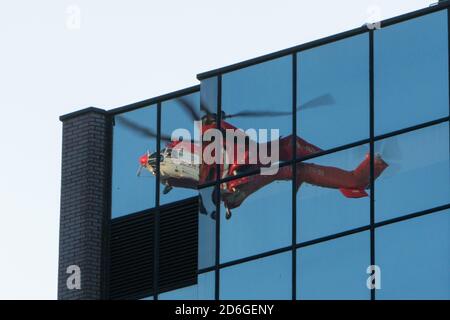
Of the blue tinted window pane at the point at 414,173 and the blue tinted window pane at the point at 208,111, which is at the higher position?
the blue tinted window pane at the point at 208,111

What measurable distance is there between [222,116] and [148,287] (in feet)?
12.6

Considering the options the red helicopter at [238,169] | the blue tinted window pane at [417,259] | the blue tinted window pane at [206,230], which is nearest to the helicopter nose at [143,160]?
the red helicopter at [238,169]

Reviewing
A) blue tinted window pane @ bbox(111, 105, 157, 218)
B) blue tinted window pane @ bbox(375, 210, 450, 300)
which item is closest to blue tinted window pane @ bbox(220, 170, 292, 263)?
blue tinted window pane @ bbox(375, 210, 450, 300)

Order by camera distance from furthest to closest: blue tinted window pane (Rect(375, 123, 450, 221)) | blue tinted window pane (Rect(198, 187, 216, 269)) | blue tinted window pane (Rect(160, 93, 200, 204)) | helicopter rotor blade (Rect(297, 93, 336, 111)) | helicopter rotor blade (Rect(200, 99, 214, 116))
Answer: blue tinted window pane (Rect(160, 93, 200, 204)) → helicopter rotor blade (Rect(200, 99, 214, 116)) → blue tinted window pane (Rect(198, 187, 216, 269)) → helicopter rotor blade (Rect(297, 93, 336, 111)) → blue tinted window pane (Rect(375, 123, 450, 221))

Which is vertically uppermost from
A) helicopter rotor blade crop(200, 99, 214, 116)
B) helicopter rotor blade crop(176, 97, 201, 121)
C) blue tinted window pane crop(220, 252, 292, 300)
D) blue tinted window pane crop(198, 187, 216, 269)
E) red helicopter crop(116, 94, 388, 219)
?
helicopter rotor blade crop(176, 97, 201, 121)

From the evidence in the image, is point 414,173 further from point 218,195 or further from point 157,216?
point 157,216

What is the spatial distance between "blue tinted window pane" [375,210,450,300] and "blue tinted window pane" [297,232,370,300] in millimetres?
374

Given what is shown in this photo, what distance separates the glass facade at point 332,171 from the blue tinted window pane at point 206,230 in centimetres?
2

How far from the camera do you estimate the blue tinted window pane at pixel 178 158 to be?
105 feet

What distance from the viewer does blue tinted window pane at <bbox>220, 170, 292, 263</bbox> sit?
2941 cm

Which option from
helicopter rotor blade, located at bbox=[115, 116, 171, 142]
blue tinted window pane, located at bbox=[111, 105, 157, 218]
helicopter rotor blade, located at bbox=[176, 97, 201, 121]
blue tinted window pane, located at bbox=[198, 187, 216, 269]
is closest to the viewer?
blue tinted window pane, located at bbox=[198, 187, 216, 269]

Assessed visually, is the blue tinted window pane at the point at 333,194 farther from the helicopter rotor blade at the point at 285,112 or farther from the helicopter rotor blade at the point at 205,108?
the helicopter rotor blade at the point at 205,108

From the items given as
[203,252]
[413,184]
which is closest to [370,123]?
[413,184]

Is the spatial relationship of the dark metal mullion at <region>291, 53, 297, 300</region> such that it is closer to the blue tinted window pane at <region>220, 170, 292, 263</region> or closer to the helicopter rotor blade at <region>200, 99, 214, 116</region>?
the blue tinted window pane at <region>220, 170, 292, 263</region>
